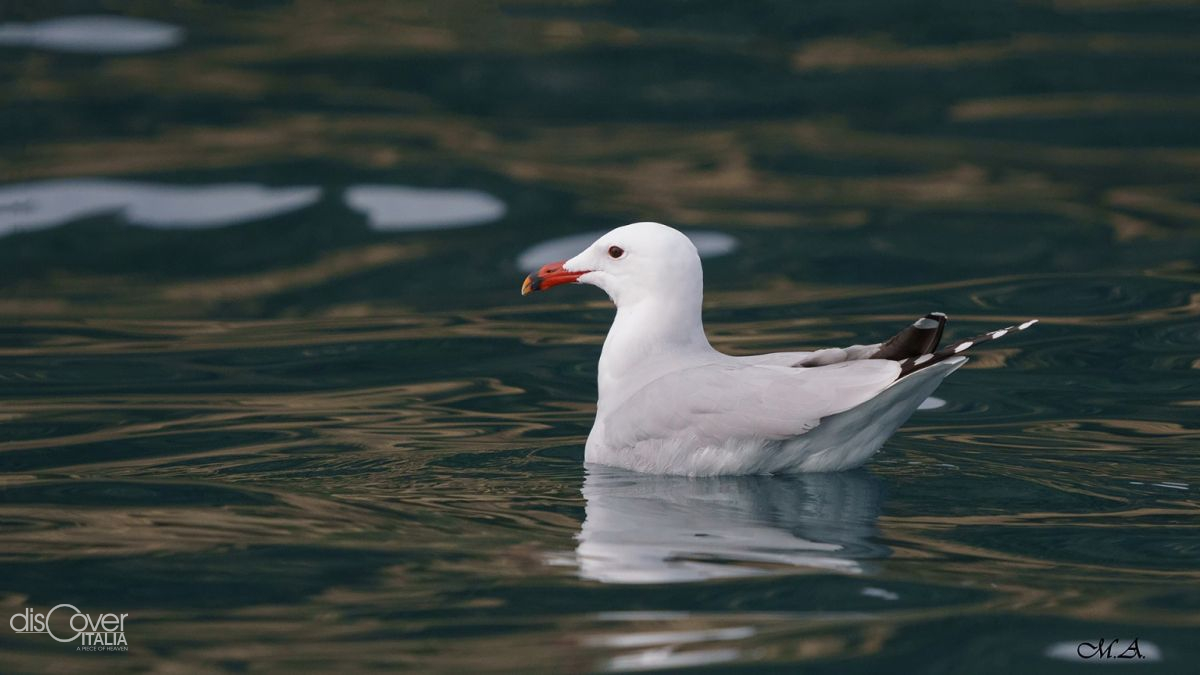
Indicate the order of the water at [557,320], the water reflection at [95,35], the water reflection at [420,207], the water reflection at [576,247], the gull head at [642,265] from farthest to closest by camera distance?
1. the water reflection at [95,35]
2. the water reflection at [420,207]
3. the water reflection at [576,247]
4. the gull head at [642,265]
5. the water at [557,320]

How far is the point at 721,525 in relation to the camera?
20.6 feet

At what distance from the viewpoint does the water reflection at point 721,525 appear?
18.7 feet

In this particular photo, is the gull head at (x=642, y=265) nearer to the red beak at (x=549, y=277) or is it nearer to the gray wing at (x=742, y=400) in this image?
the red beak at (x=549, y=277)

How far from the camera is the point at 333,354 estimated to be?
34.3ft

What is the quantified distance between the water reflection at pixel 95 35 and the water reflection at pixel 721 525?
942cm

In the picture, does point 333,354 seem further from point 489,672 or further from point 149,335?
point 489,672

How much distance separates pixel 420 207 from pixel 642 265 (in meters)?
5.89

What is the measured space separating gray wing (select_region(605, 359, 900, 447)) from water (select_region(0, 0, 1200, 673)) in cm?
23

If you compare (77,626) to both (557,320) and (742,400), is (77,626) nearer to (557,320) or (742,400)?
(742,400)

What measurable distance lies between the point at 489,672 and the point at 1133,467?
3291 millimetres

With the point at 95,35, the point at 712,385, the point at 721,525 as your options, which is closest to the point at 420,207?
the point at 95,35

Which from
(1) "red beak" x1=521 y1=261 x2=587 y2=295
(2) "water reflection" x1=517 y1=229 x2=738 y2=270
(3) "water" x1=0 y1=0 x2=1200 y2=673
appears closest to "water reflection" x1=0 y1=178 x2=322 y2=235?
(3) "water" x1=0 y1=0 x2=1200 y2=673

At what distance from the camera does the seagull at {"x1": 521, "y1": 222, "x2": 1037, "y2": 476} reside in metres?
6.63

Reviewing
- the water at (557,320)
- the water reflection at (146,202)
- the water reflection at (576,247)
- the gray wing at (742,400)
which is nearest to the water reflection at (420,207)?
the water at (557,320)
